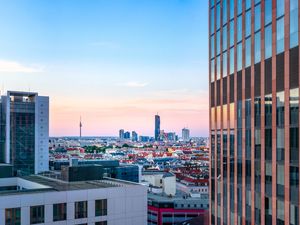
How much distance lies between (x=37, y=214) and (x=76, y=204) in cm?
533

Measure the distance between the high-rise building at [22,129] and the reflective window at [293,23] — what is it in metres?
124

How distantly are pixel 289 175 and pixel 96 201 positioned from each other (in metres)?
33.4

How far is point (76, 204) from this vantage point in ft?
188

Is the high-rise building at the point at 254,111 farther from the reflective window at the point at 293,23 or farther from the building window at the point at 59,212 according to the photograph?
the building window at the point at 59,212

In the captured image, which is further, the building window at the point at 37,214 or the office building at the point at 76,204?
the building window at the point at 37,214

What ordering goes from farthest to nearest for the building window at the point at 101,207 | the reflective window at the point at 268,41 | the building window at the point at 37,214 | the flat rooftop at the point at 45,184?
the flat rooftop at the point at 45,184 → the building window at the point at 101,207 → the building window at the point at 37,214 → the reflective window at the point at 268,41

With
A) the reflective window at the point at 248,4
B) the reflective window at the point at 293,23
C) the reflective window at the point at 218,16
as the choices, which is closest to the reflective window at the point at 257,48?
the reflective window at the point at 248,4

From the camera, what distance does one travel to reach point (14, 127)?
466ft

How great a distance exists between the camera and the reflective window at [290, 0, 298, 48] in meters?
30.1

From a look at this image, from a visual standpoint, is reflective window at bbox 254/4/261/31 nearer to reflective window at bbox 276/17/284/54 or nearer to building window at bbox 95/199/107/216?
reflective window at bbox 276/17/284/54

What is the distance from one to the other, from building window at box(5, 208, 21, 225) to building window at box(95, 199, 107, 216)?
10422mm

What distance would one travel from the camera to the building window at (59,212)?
55.5 m

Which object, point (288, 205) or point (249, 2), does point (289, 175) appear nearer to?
point (288, 205)

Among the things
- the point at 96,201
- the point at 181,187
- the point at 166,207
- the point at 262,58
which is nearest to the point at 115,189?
the point at 96,201
